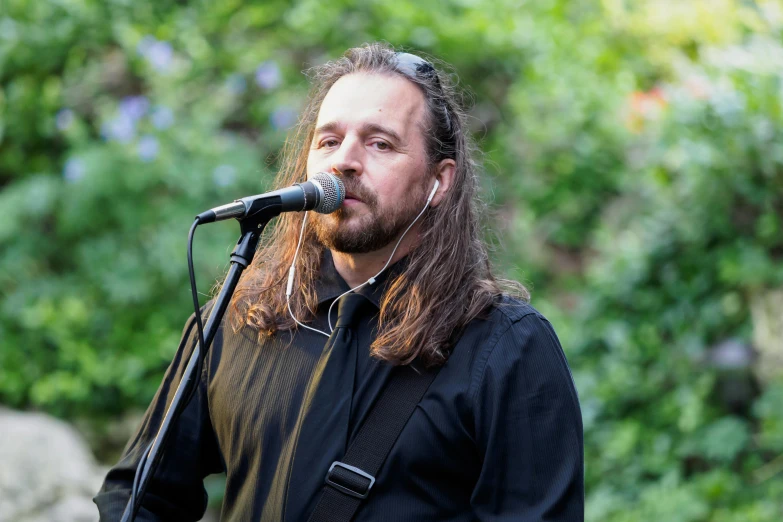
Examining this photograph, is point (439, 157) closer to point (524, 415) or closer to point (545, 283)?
point (524, 415)

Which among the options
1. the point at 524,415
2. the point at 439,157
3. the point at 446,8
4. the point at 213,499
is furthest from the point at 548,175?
the point at 524,415

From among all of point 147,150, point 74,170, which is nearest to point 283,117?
point 147,150

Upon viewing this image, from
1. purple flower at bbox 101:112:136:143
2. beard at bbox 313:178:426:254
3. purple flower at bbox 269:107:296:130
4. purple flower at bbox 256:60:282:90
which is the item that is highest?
purple flower at bbox 256:60:282:90

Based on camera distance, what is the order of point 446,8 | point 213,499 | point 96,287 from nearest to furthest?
point 213,499, point 96,287, point 446,8

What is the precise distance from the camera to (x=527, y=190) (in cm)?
516

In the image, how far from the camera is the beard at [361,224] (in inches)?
82.9

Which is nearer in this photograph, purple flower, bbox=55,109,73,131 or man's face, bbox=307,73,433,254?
man's face, bbox=307,73,433,254

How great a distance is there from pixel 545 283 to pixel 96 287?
7.96ft

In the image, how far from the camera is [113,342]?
4605 mm

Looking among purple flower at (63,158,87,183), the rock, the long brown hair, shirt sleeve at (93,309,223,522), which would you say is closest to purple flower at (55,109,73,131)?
purple flower at (63,158,87,183)

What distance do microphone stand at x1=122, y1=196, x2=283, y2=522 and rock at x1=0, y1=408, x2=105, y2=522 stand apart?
7.95 feet

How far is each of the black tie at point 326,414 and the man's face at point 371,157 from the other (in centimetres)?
19

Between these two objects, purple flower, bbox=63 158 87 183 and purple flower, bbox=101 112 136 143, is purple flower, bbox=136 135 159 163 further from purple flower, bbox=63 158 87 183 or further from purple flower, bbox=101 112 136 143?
purple flower, bbox=63 158 87 183

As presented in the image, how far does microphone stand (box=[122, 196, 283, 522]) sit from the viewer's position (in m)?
1.74
